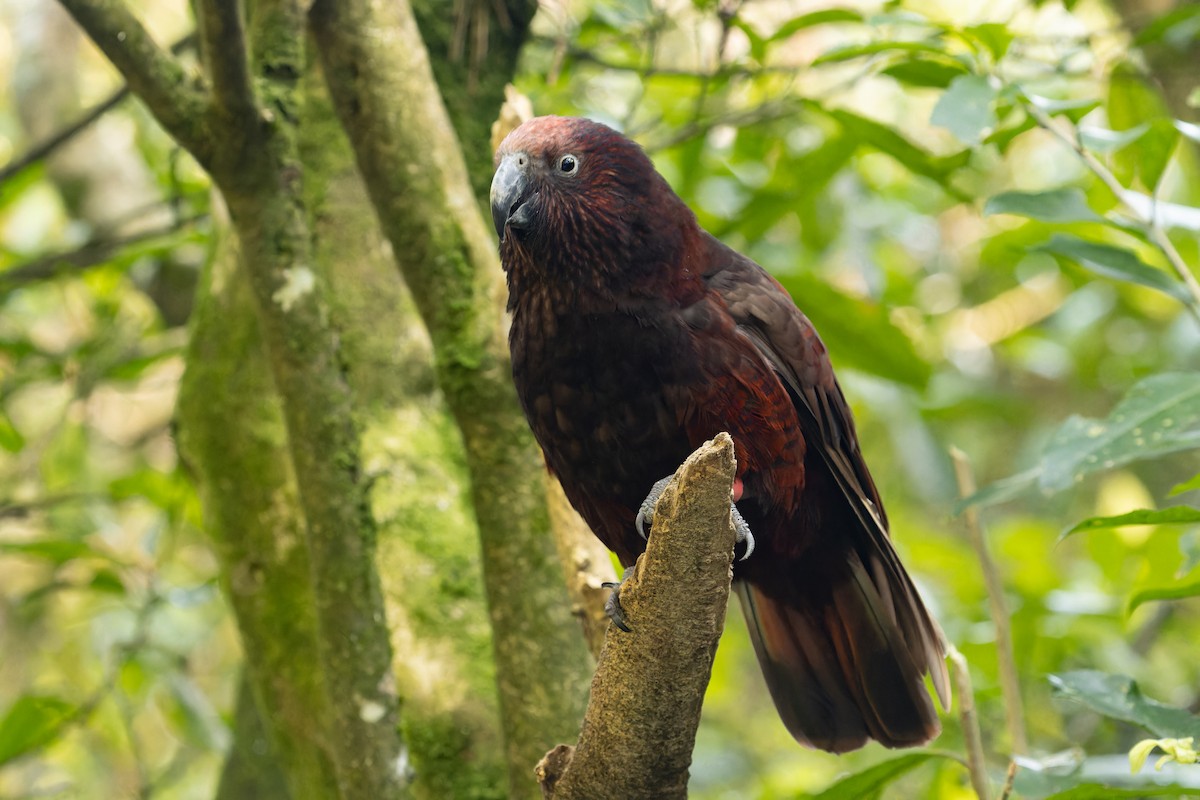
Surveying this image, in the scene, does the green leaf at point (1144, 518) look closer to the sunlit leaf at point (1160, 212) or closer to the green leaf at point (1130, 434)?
the green leaf at point (1130, 434)

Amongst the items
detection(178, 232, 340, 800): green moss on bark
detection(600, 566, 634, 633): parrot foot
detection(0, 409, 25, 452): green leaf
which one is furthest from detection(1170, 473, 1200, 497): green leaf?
detection(0, 409, 25, 452): green leaf

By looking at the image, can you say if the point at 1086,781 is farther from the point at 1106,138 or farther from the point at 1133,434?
the point at 1106,138

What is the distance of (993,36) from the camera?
275cm

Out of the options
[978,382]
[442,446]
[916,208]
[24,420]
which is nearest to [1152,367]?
[916,208]

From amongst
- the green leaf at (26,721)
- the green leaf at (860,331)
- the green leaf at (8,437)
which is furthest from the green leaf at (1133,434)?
the green leaf at (8,437)

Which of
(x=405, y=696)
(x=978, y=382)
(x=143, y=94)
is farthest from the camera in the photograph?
(x=978, y=382)

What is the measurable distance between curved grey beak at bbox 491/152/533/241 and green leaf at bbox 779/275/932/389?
1313 mm

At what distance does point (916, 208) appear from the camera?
5.44 metres

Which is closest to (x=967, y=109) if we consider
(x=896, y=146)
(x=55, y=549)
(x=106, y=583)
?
(x=896, y=146)

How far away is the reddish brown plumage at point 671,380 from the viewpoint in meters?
2.31

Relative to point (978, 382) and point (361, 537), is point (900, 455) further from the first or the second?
point (361, 537)

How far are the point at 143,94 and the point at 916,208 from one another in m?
4.05

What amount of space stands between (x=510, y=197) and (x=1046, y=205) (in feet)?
3.98

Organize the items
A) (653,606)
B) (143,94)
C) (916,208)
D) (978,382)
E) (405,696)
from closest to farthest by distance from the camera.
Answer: (653,606), (143,94), (405,696), (916,208), (978,382)
